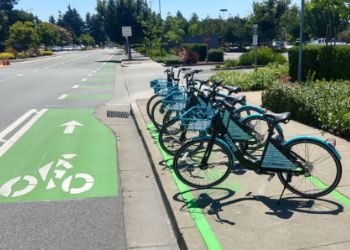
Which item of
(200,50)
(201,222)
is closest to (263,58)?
(200,50)

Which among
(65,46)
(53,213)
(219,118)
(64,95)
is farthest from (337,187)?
(65,46)

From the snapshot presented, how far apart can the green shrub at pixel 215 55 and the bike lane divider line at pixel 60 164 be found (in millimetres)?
26460

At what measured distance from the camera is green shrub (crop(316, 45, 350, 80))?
42.3ft

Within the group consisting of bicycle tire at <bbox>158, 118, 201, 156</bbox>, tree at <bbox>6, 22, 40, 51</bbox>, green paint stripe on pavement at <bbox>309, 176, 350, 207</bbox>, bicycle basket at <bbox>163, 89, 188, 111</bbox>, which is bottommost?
green paint stripe on pavement at <bbox>309, 176, 350, 207</bbox>

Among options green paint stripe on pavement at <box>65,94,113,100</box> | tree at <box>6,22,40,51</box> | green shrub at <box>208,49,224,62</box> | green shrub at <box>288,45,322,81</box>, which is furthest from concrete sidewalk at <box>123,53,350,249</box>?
tree at <box>6,22,40,51</box>

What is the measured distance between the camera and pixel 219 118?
5500 millimetres

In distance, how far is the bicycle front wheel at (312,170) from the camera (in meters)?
4.74

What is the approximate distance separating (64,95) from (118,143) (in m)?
8.58

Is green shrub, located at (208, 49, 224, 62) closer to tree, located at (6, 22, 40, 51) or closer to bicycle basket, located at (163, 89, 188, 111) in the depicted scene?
bicycle basket, located at (163, 89, 188, 111)

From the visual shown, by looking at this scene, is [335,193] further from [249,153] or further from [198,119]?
[198,119]

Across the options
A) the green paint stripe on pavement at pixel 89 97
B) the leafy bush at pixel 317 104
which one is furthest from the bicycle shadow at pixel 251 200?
the green paint stripe on pavement at pixel 89 97

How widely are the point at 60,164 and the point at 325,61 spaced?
956 cm

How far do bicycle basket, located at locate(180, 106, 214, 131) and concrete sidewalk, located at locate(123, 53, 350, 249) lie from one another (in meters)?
0.70

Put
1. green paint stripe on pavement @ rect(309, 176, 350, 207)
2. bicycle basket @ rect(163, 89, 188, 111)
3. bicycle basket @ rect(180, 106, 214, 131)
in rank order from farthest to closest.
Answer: bicycle basket @ rect(163, 89, 188, 111) < bicycle basket @ rect(180, 106, 214, 131) < green paint stripe on pavement @ rect(309, 176, 350, 207)
